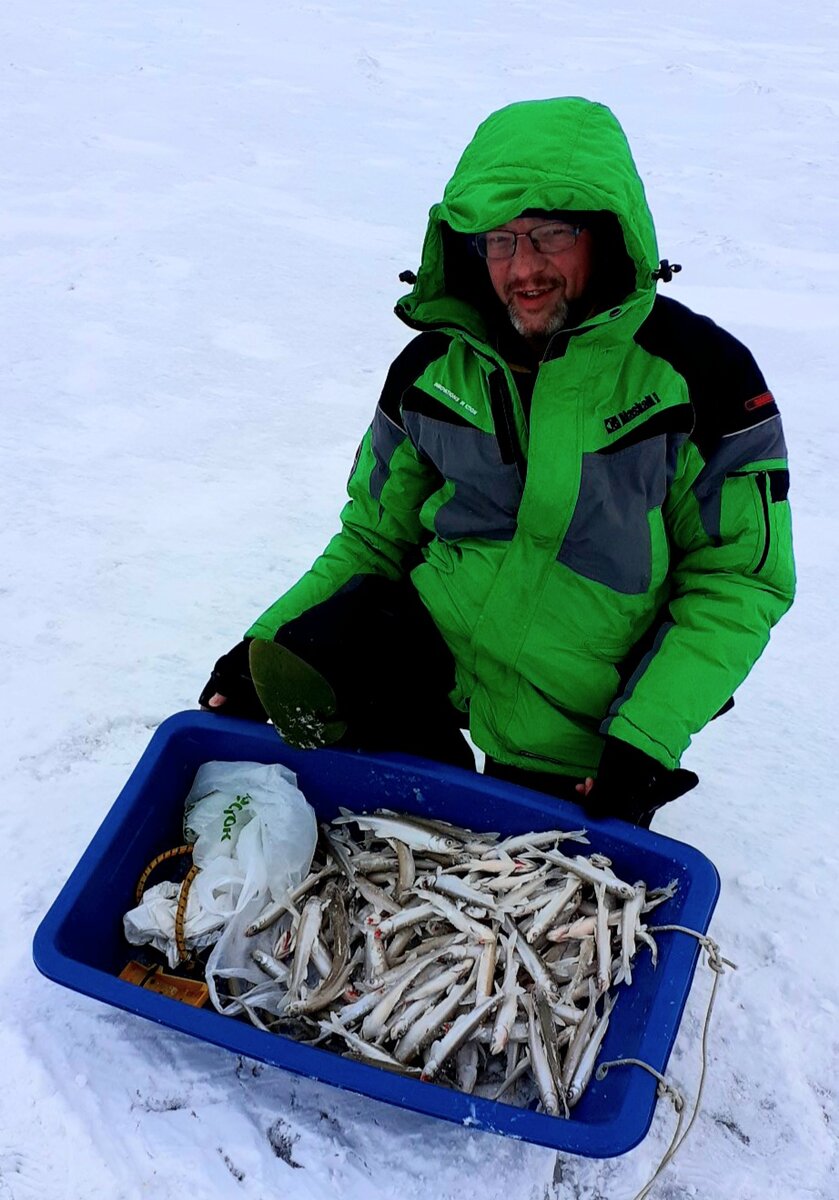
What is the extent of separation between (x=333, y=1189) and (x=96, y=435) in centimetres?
318

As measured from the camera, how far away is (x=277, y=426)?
4488mm

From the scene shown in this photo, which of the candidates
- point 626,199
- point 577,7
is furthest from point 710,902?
point 577,7

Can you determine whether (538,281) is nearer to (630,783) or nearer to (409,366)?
(409,366)

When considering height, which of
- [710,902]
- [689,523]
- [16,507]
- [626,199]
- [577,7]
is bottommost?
[16,507]

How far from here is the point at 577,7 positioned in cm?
1048

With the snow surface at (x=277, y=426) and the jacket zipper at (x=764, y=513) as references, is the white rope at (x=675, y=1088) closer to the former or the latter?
the snow surface at (x=277, y=426)

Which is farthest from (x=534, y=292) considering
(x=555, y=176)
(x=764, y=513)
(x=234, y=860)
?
(x=234, y=860)

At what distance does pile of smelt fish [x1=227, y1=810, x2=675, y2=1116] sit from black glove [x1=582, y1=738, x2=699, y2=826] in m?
0.11

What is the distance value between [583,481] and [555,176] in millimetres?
593

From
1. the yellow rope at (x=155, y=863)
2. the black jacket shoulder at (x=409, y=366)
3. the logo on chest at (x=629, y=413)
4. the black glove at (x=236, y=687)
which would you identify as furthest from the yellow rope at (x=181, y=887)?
the logo on chest at (x=629, y=413)

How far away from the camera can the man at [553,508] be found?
202cm

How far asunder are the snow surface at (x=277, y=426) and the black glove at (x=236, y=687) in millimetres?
482

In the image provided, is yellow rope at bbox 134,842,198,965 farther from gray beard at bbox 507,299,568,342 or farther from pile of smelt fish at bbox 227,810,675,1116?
gray beard at bbox 507,299,568,342

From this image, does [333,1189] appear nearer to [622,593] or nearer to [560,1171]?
[560,1171]
